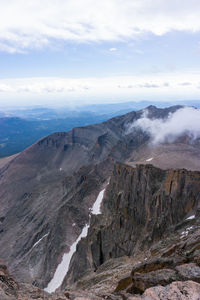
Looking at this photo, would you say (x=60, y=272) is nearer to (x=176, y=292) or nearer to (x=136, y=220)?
(x=136, y=220)

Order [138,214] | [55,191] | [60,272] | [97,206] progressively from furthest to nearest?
[55,191] → [97,206] → [60,272] → [138,214]

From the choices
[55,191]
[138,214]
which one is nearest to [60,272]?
[138,214]

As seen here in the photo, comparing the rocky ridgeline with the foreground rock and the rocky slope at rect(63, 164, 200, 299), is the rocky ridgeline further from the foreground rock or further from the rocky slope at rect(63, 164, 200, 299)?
the foreground rock

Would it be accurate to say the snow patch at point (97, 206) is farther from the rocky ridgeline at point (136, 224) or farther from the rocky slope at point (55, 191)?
the rocky ridgeline at point (136, 224)

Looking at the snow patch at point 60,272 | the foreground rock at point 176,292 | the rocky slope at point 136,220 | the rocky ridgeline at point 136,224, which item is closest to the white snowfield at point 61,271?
the snow patch at point 60,272

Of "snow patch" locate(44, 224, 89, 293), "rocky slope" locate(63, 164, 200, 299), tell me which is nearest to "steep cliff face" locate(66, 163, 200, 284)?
"rocky slope" locate(63, 164, 200, 299)
